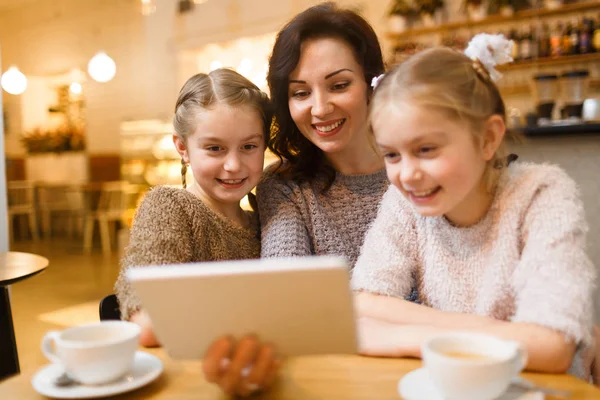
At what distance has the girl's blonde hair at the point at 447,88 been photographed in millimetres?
1084

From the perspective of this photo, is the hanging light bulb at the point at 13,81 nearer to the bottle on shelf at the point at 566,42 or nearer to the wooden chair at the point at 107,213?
the wooden chair at the point at 107,213

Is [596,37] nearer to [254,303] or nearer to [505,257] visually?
[505,257]

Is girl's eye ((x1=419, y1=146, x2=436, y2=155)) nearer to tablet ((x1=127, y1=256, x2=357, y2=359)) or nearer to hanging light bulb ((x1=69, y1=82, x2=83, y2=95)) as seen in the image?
tablet ((x1=127, y1=256, x2=357, y2=359))

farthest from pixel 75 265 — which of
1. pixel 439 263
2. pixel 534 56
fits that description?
pixel 439 263

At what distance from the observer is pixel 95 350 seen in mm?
806

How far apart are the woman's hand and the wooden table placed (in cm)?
5

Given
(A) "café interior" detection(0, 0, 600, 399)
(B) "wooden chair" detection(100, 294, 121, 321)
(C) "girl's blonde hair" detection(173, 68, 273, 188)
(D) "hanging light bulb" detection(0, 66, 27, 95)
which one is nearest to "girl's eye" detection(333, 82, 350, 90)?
(C) "girl's blonde hair" detection(173, 68, 273, 188)

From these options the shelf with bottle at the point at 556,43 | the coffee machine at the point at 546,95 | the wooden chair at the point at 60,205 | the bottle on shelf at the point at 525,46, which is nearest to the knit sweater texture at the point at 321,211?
the coffee machine at the point at 546,95

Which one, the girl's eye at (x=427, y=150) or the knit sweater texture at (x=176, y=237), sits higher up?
the girl's eye at (x=427, y=150)

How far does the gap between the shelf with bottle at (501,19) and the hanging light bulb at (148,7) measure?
338cm

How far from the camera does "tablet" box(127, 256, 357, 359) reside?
69cm

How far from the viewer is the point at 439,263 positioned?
1.26 metres

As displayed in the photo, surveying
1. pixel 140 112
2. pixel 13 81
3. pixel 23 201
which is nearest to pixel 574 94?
pixel 140 112

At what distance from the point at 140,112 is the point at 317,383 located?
8.14 meters
